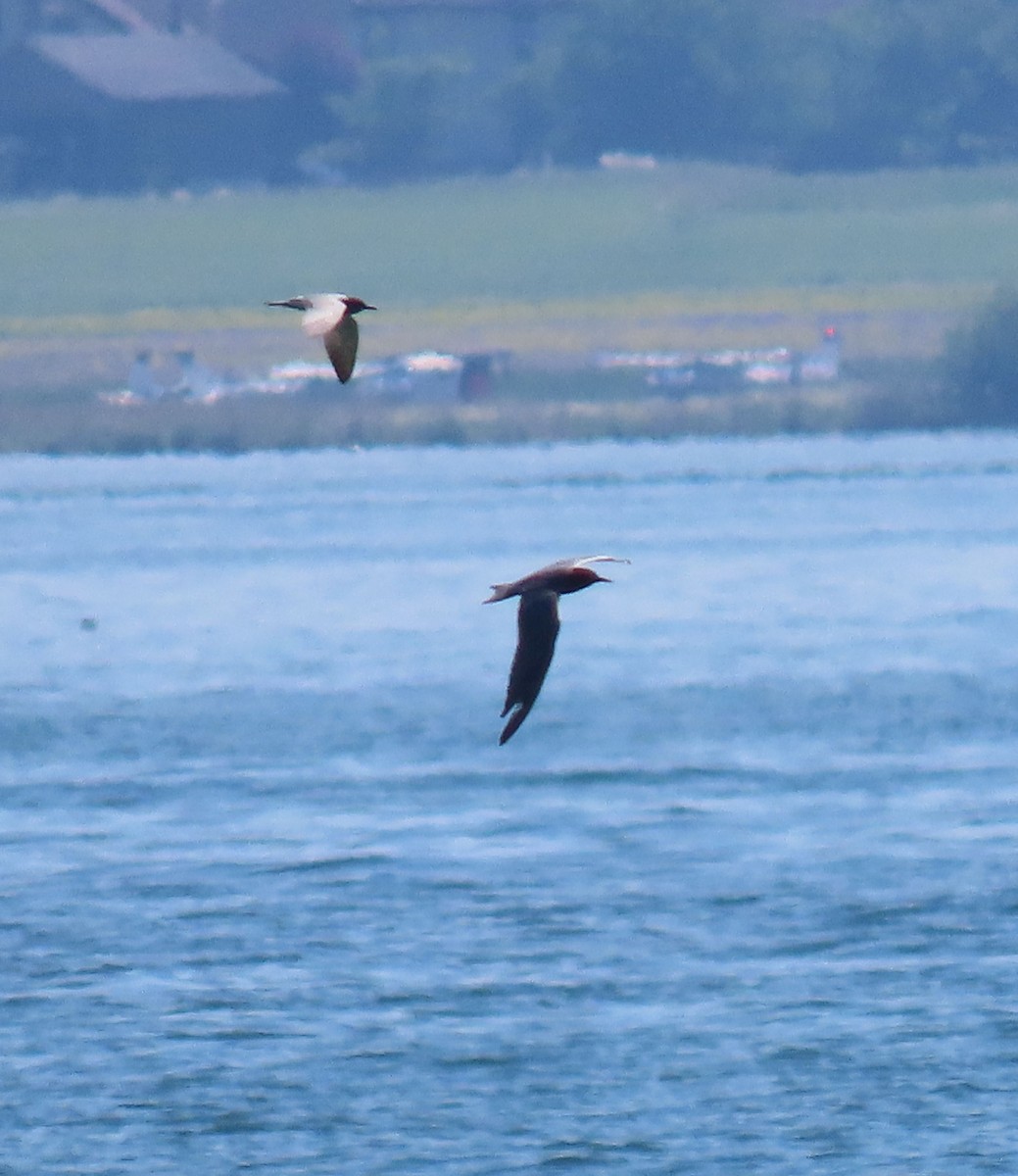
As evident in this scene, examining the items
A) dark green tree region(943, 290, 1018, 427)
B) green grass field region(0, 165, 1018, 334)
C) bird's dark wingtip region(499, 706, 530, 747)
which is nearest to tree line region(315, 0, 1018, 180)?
green grass field region(0, 165, 1018, 334)

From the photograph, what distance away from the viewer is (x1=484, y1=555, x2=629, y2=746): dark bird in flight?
10.7 meters

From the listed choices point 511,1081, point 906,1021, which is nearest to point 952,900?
point 906,1021

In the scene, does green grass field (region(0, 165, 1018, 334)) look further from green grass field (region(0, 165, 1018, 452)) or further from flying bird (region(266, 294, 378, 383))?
flying bird (region(266, 294, 378, 383))

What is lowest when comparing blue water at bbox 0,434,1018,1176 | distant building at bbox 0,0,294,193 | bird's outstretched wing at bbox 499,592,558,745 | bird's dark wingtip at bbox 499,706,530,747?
blue water at bbox 0,434,1018,1176

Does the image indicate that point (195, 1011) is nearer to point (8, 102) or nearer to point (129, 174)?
point (129, 174)

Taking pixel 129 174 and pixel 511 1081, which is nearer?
pixel 511 1081

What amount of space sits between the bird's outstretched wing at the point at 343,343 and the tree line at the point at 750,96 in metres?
82.0

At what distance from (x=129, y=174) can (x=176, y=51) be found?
11.2 meters

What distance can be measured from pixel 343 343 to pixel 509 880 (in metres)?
13.8

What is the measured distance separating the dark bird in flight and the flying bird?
955 millimetres

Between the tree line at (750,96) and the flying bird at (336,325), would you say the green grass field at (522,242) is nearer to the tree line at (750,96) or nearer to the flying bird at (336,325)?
the tree line at (750,96)

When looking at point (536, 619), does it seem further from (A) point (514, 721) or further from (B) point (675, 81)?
(B) point (675, 81)

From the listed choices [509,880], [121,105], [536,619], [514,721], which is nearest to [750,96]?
[121,105]

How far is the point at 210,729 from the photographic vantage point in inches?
1388
